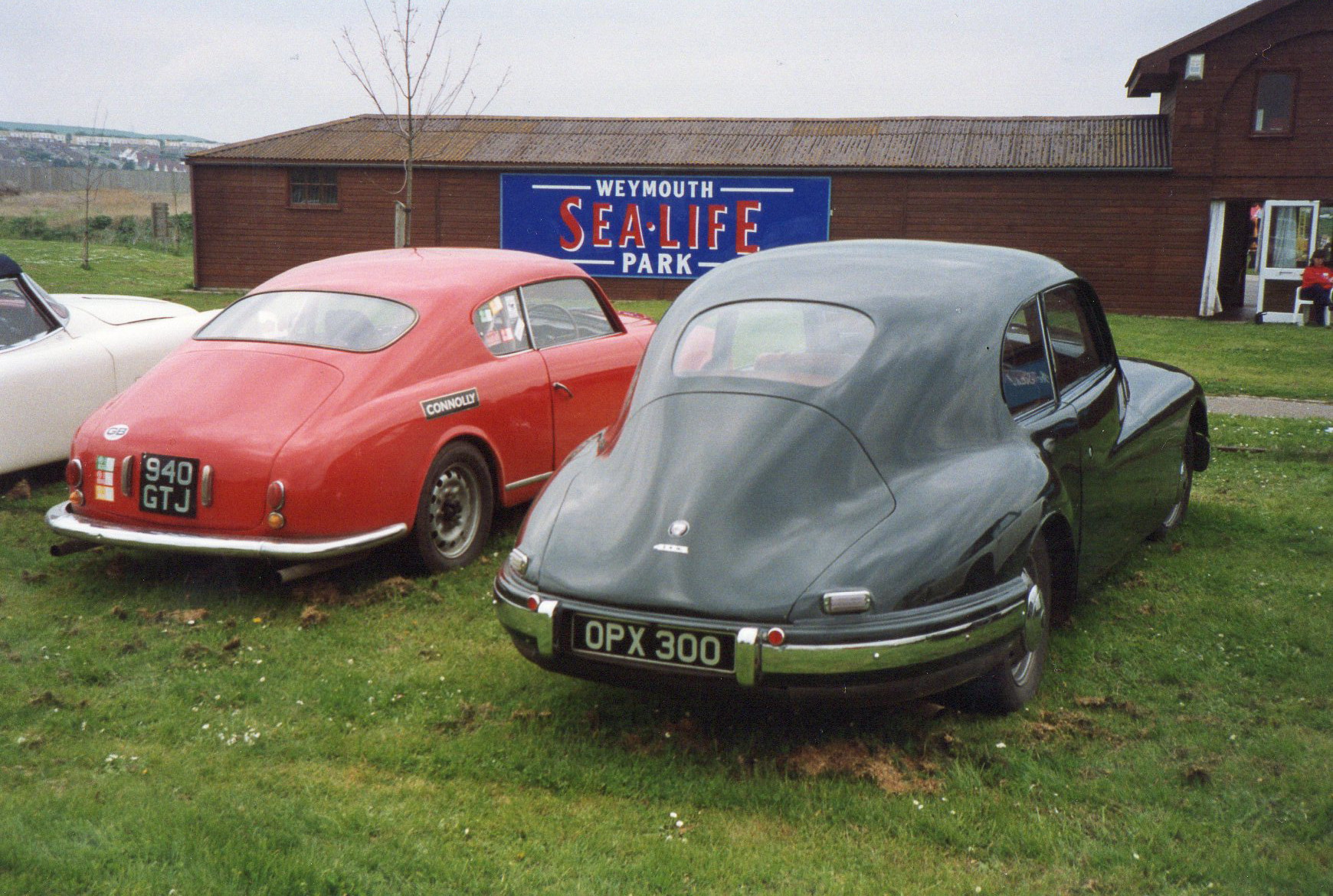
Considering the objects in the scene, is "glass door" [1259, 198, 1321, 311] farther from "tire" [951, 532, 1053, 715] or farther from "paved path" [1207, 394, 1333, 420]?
"tire" [951, 532, 1053, 715]

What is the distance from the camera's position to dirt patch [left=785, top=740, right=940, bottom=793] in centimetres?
377

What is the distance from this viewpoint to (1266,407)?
11.2 meters

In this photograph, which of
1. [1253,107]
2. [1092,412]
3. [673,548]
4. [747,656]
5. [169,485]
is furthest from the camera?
[1253,107]

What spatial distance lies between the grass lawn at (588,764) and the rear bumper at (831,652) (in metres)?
0.35

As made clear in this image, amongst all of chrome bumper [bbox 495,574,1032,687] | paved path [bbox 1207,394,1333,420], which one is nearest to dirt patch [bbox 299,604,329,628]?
chrome bumper [bbox 495,574,1032,687]

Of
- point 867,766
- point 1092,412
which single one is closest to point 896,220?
point 1092,412

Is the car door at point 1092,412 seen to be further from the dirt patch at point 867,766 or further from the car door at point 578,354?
the car door at point 578,354

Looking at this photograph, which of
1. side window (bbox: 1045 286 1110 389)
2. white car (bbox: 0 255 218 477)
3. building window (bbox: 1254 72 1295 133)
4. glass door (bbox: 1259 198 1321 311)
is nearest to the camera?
side window (bbox: 1045 286 1110 389)

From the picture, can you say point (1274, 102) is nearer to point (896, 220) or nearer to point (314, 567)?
point (896, 220)

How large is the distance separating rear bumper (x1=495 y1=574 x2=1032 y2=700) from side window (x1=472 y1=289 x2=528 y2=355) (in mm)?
2821

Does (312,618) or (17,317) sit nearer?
(312,618)

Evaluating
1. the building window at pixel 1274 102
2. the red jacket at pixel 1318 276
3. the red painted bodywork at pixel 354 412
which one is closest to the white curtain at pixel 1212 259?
the building window at pixel 1274 102

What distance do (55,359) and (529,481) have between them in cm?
334

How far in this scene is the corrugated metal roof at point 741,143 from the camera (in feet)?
84.0
